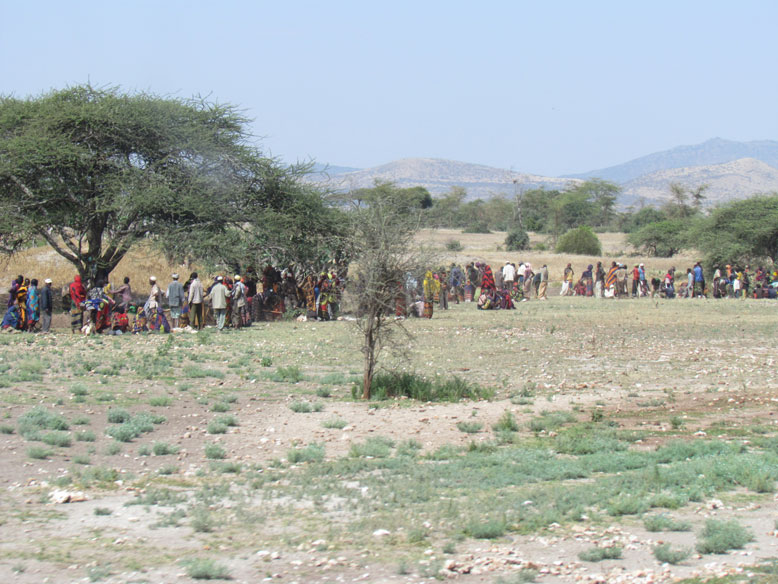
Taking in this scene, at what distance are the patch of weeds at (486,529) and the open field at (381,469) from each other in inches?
0.7

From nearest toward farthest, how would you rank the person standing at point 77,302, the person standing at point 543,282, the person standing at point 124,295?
the person standing at point 77,302
the person standing at point 124,295
the person standing at point 543,282

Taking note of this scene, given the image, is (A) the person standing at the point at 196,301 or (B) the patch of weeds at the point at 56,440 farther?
(A) the person standing at the point at 196,301

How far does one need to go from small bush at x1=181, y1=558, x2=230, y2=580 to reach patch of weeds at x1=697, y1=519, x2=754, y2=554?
130 inches

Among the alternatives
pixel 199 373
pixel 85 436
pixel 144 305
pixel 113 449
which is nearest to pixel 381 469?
pixel 113 449

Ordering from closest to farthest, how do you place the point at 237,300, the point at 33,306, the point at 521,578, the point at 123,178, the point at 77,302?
1. the point at 521,578
2. the point at 77,302
3. the point at 33,306
4. the point at 237,300
5. the point at 123,178

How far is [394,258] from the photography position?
13523 millimetres

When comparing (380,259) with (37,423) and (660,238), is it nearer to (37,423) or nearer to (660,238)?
(37,423)

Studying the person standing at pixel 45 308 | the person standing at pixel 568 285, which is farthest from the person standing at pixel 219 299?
the person standing at pixel 568 285

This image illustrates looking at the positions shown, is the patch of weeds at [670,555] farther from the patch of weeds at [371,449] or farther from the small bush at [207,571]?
the patch of weeds at [371,449]

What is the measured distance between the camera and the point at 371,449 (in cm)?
1027

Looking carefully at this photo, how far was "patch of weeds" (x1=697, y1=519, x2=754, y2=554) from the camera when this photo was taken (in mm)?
6504

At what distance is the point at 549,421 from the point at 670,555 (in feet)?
18.6

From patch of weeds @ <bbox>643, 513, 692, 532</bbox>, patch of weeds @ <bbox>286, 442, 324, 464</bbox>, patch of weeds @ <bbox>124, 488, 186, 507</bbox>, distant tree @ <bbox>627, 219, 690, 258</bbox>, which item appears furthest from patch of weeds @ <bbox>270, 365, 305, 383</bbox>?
distant tree @ <bbox>627, 219, 690, 258</bbox>

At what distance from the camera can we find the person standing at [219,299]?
80.4ft
